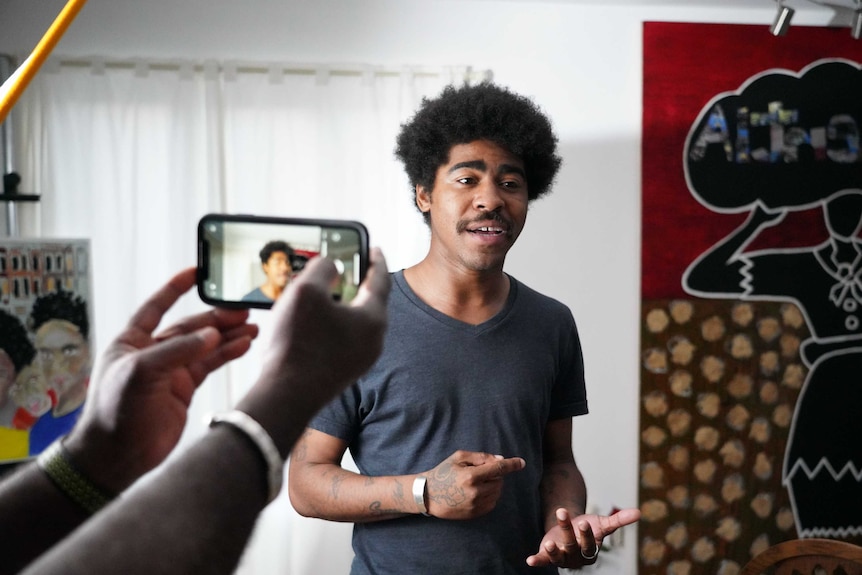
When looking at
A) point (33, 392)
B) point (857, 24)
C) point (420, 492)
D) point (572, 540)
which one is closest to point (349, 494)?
point (420, 492)

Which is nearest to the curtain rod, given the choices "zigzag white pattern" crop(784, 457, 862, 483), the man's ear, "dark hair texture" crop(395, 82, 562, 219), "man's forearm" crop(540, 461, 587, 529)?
"dark hair texture" crop(395, 82, 562, 219)

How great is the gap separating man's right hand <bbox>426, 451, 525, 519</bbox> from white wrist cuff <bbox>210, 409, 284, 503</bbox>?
36.4 inches

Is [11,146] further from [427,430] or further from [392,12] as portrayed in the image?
[427,430]

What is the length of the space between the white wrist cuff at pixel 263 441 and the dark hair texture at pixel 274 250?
0.24 metres

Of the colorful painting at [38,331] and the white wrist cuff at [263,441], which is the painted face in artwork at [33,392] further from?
the white wrist cuff at [263,441]

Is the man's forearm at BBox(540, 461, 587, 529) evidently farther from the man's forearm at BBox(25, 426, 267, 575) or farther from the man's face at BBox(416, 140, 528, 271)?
the man's forearm at BBox(25, 426, 267, 575)

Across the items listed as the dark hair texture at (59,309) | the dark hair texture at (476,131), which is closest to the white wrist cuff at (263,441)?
the dark hair texture at (476,131)

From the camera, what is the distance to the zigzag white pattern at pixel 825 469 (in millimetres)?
2717

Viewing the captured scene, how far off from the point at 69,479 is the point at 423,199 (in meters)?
1.33

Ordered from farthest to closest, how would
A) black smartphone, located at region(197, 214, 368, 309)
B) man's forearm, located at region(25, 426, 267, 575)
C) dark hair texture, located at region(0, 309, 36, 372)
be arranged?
dark hair texture, located at region(0, 309, 36, 372) < black smartphone, located at region(197, 214, 368, 309) < man's forearm, located at region(25, 426, 267, 575)

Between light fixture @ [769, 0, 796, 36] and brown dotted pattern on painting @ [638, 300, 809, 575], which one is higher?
light fixture @ [769, 0, 796, 36]

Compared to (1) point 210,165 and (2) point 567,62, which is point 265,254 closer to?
(1) point 210,165

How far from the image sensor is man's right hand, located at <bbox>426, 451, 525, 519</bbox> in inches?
50.4

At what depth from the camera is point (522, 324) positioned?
1.58m
